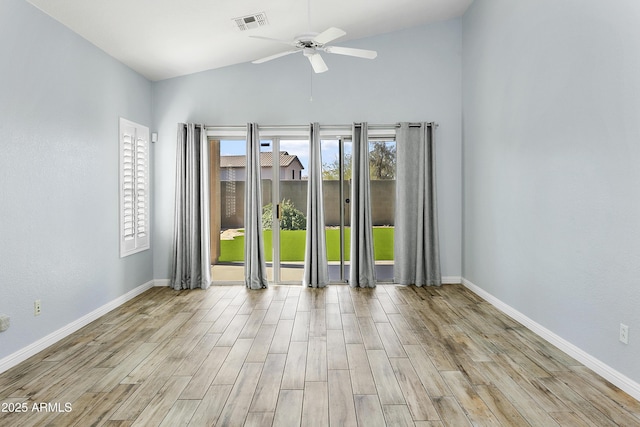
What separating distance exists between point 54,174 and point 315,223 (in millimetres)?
2955

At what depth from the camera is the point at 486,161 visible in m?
4.60

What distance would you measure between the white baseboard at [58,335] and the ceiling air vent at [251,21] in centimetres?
330

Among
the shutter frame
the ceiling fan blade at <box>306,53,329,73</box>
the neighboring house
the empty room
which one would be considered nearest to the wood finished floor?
the empty room

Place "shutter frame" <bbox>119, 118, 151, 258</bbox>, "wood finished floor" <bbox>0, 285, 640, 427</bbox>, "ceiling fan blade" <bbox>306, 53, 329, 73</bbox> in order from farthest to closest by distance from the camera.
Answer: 1. "shutter frame" <bbox>119, 118, 151, 258</bbox>
2. "ceiling fan blade" <bbox>306, 53, 329, 73</bbox>
3. "wood finished floor" <bbox>0, 285, 640, 427</bbox>

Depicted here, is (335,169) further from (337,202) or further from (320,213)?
(320,213)

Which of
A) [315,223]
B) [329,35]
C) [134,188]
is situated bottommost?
[315,223]

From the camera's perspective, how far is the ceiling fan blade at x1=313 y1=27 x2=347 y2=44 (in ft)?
9.48

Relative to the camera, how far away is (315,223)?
522 centimetres

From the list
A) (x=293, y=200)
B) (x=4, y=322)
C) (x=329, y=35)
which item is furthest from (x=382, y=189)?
(x=4, y=322)

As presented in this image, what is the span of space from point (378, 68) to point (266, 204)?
2438 millimetres

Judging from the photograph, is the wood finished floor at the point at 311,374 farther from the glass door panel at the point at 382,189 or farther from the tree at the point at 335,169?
the tree at the point at 335,169

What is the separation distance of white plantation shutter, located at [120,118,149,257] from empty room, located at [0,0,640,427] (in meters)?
0.04

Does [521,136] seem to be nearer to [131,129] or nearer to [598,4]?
[598,4]

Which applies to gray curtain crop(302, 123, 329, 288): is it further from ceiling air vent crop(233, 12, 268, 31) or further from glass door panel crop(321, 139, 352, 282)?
ceiling air vent crop(233, 12, 268, 31)
